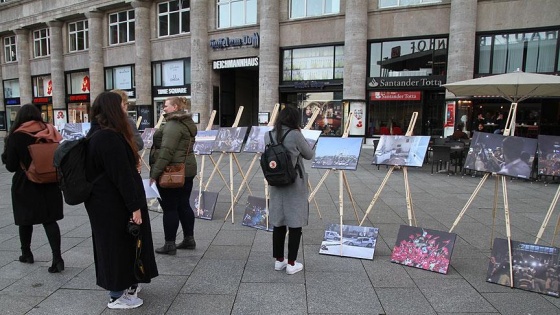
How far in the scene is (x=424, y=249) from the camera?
14.5 ft

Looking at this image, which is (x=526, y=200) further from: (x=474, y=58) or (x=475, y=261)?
(x=474, y=58)

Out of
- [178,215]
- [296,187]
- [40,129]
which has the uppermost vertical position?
[40,129]

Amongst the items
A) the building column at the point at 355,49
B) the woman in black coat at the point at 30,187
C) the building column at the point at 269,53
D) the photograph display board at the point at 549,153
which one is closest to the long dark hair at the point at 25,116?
the woman in black coat at the point at 30,187

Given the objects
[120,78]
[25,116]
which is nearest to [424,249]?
[25,116]

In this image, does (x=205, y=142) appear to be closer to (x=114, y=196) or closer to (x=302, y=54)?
(x=114, y=196)

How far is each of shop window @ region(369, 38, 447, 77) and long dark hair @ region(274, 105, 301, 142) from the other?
16.2 metres

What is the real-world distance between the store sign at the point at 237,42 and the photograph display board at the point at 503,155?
1793 cm

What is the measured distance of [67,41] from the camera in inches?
1152

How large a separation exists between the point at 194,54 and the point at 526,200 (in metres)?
18.7

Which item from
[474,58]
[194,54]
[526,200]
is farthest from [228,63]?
[526,200]

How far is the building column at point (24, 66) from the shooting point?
103ft

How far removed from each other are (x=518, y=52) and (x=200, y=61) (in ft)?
52.4

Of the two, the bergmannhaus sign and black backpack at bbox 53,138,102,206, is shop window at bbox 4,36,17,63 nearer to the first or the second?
the bergmannhaus sign

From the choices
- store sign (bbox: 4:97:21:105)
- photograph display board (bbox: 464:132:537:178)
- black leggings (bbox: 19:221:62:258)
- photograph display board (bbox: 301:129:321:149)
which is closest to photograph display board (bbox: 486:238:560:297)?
photograph display board (bbox: 464:132:537:178)
